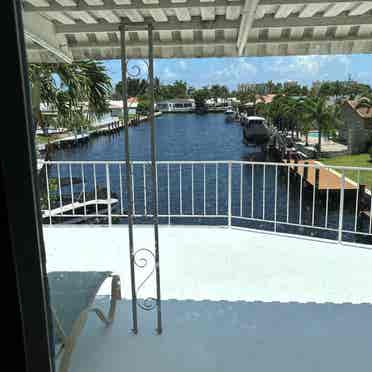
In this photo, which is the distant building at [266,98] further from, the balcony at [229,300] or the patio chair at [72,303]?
the patio chair at [72,303]

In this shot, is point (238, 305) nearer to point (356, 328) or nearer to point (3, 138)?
point (356, 328)

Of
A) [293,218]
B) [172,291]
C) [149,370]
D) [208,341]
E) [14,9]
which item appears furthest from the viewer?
[293,218]

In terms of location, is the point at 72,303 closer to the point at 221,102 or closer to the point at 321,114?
the point at 321,114

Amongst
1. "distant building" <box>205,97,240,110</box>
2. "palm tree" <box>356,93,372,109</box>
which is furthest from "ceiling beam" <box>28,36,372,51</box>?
"palm tree" <box>356,93,372,109</box>

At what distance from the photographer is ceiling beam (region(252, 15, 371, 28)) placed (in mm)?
2861

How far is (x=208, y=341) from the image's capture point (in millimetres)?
2471

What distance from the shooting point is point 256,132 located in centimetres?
4831

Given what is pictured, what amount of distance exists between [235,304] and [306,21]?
6.81 feet

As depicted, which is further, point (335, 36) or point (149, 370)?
point (335, 36)

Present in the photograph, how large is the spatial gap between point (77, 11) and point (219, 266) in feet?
8.00

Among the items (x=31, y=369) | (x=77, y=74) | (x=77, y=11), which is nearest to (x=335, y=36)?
(x=77, y=11)

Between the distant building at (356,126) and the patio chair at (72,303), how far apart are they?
135 feet

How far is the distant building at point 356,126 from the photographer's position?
39.7m

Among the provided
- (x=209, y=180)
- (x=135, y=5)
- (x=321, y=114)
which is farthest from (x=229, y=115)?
(x=135, y=5)
